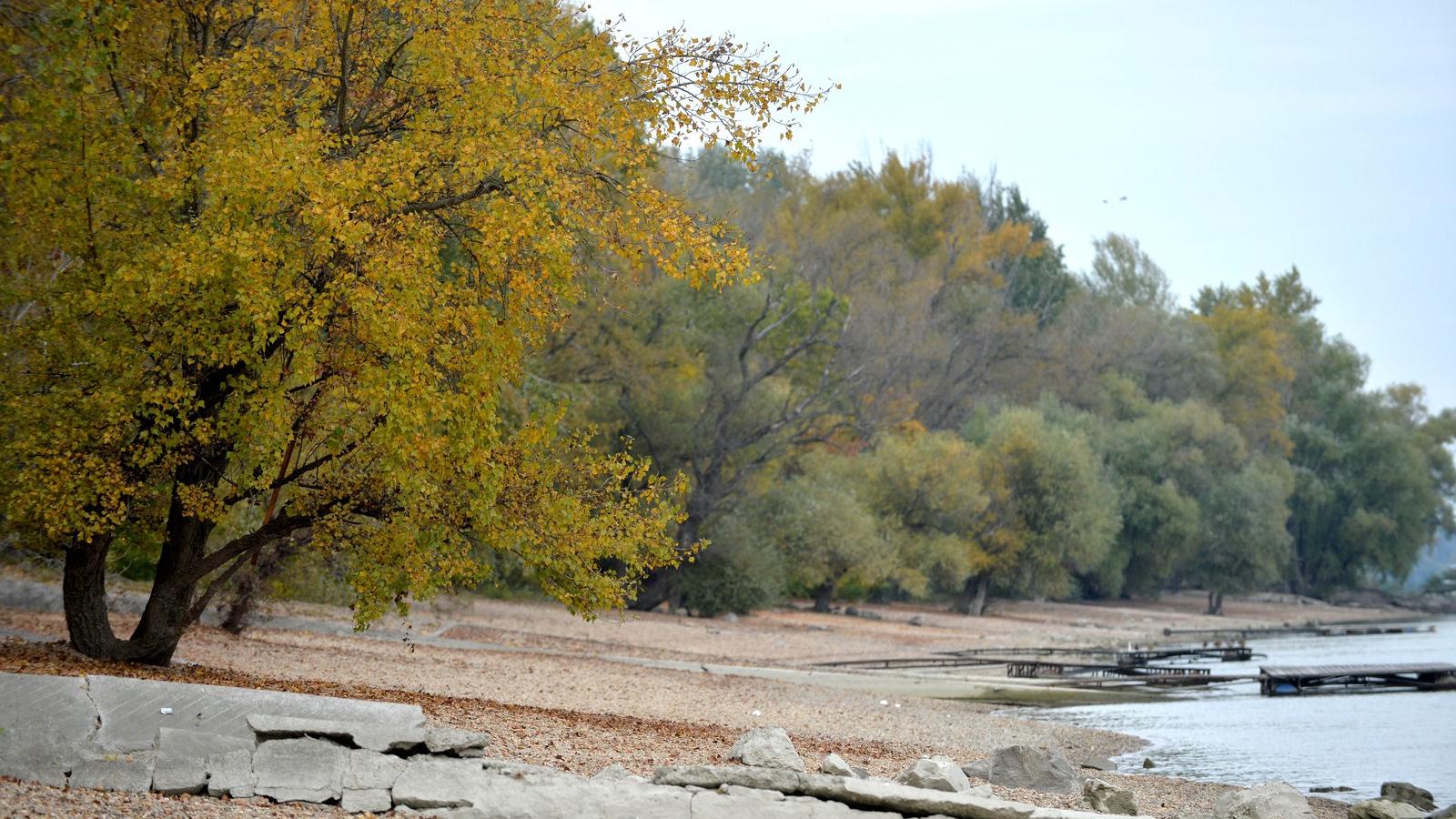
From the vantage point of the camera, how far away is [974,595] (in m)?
55.2

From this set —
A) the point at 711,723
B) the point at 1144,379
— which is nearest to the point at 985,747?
the point at 711,723

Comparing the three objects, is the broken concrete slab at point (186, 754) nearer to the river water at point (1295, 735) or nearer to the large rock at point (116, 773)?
the large rock at point (116, 773)

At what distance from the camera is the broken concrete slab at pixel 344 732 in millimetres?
8492

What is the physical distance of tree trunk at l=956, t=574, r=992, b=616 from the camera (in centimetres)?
5419

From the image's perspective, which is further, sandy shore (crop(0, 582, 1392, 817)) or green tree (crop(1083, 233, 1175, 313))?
green tree (crop(1083, 233, 1175, 313))

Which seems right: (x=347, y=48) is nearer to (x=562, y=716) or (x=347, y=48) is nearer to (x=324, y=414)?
(x=324, y=414)

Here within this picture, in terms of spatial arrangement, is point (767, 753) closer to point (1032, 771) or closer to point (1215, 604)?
point (1032, 771)

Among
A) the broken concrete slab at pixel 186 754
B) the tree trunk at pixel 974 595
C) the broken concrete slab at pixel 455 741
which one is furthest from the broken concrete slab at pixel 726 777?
the tree trunk at pixel 974 595

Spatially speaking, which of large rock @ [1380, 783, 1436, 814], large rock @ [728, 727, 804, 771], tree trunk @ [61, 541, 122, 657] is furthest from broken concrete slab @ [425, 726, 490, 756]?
large rock @ [1380, 783, 1436, 814]

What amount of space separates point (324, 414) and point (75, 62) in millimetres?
3401

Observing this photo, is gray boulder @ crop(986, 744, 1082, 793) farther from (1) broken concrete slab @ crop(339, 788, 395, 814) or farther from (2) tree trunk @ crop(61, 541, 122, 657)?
(2) tree trunk @ crop(61, 541, 122, 657)

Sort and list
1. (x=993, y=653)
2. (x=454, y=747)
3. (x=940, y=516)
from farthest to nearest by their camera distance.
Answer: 1. (x=940, y=516)
2. (x=993, y=653)
3. (x=454, y=747)

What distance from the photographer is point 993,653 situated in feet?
121

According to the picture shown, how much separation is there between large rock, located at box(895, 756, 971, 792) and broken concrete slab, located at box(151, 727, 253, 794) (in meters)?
5.03
